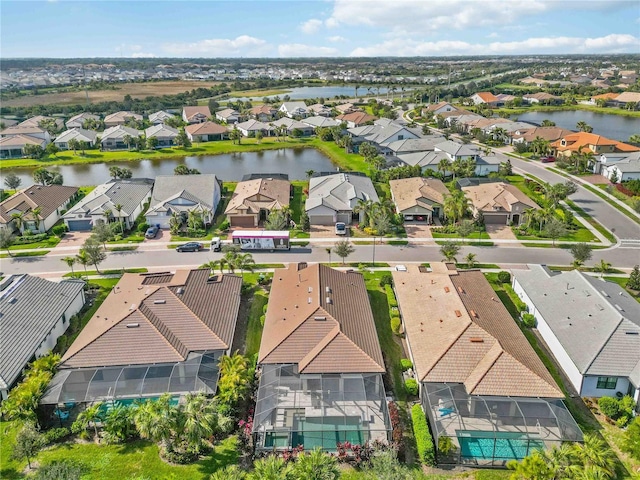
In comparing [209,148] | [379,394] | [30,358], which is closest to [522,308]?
[379,394]

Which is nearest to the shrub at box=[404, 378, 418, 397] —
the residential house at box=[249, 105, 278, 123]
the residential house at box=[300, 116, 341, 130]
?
the residential house at box=[300, 116, 341, 130]

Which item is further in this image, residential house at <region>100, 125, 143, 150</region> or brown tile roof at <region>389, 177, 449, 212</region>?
residential house at <region>100, 125, 143, 150</region>

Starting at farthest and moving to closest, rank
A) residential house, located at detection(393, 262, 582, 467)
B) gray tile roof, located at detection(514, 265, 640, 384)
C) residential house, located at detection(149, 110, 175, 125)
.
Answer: residential house, located at detection(149, 110, 175, 125) → gray tile roof, located at detection(514, 265, 640, 384) → residential house, located at detection(393, 262, 582, 467)

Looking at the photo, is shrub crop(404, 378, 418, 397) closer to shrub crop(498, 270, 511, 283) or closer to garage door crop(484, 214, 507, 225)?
shrub crop(498, 270, 511, 283)

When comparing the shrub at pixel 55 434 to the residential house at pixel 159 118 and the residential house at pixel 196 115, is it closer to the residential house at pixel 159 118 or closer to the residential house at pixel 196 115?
the residential house at pixel 196 115

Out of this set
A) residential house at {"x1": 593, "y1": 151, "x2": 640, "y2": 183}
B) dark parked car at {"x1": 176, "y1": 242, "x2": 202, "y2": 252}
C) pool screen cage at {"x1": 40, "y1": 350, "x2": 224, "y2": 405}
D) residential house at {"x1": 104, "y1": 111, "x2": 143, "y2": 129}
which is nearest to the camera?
pool screen cage at {"x1": 40, "y1": 350, "x2": 224, "y2": 405}

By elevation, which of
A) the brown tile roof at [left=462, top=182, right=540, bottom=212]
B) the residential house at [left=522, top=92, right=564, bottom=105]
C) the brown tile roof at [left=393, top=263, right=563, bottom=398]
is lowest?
the brown tile roof at [left=393, top=263, right=563, bottom=398]
